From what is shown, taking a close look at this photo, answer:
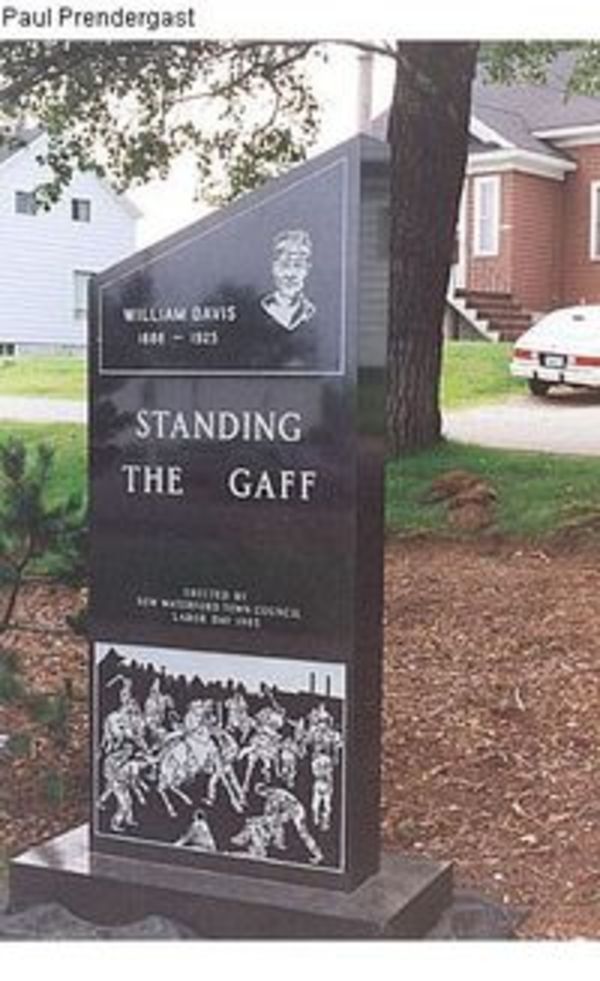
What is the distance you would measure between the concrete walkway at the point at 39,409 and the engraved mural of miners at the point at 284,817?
63 cm

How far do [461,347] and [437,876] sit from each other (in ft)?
2.69

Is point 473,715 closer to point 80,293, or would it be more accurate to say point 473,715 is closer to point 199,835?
point 199,835

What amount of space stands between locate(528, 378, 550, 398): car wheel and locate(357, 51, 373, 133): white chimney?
1.54 feet

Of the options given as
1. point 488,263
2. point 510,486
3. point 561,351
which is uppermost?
point 488,263

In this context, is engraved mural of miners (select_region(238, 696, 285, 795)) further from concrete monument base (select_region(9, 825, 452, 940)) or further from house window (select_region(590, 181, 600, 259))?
house window (select_region(590, 181, 600, 259))

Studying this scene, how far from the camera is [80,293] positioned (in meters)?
1.84

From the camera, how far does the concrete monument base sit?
1528 millimetres

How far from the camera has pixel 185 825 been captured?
1.63 meters

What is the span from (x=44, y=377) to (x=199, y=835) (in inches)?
28.4

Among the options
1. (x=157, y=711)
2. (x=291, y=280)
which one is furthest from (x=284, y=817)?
(x=291, y=280)

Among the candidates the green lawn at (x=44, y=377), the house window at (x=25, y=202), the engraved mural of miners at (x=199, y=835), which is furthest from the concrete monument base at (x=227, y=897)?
the house window at (x=25, y=202)

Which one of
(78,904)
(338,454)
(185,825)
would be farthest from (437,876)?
(338,454)
